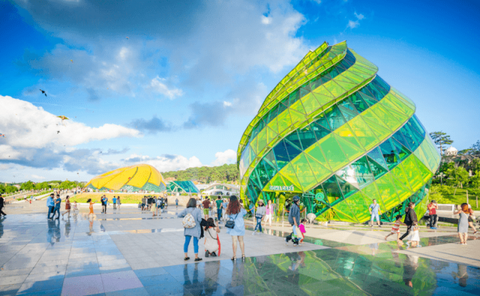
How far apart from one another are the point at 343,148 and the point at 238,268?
13798mm

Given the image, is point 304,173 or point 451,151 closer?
point 304,173

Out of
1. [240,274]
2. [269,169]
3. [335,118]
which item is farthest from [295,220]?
[335,118]

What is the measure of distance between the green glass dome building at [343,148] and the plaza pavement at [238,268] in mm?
7369

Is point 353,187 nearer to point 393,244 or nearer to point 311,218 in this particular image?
point 311,218

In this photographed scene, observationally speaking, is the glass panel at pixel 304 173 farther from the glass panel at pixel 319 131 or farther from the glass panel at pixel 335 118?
the glass panel at pixel 335 118

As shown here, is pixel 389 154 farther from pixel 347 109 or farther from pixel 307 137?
pixel 307 137

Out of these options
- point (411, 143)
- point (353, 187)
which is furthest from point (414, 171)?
point (353, 187)

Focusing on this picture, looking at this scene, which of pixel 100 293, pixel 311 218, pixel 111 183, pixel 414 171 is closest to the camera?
pixel 100 293

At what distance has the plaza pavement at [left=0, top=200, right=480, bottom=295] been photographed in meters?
5.49

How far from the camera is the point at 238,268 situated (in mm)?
6988

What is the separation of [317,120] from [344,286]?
15.4 meters

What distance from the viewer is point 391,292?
5.33 m

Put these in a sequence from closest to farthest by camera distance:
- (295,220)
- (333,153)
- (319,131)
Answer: (295,220)
(333,153)
(319,131)

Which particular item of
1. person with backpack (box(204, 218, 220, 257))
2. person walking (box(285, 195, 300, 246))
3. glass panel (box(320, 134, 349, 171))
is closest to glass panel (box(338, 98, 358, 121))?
glass panel (box(320, 134, 349, 171))
